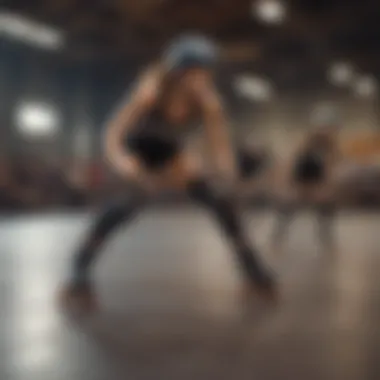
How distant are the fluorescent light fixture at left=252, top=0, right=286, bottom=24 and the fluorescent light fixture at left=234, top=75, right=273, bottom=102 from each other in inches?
8.6

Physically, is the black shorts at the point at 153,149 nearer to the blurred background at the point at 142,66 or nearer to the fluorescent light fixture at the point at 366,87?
the blurred background at the point at 142,66

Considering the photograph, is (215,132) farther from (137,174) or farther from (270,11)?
(270,11)

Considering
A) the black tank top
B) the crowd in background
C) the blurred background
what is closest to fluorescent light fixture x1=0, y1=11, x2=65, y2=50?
the blurred background

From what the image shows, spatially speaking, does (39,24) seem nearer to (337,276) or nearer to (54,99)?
(54,99)

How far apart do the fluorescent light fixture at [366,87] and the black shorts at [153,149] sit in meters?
0.94

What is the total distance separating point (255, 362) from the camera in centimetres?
71

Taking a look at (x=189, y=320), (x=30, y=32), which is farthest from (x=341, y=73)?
(x=189, y=320)

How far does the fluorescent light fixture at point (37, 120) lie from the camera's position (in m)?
1.46

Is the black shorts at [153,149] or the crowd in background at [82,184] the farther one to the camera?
the crowd in background at [82,184]

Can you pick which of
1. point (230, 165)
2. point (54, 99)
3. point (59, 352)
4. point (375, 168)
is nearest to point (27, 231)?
point (54, 99)

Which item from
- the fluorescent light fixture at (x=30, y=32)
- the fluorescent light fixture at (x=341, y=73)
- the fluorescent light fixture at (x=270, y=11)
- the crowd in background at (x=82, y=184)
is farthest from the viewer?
the fluorescent light fixture at (x=341, y=73)

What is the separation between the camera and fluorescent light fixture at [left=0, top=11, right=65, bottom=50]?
131 centimetres

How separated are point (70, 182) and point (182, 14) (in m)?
0.55

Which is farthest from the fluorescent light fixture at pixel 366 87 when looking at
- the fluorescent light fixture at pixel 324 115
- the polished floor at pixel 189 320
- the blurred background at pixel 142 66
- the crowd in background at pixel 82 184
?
the polished floor at pixel 189 320
